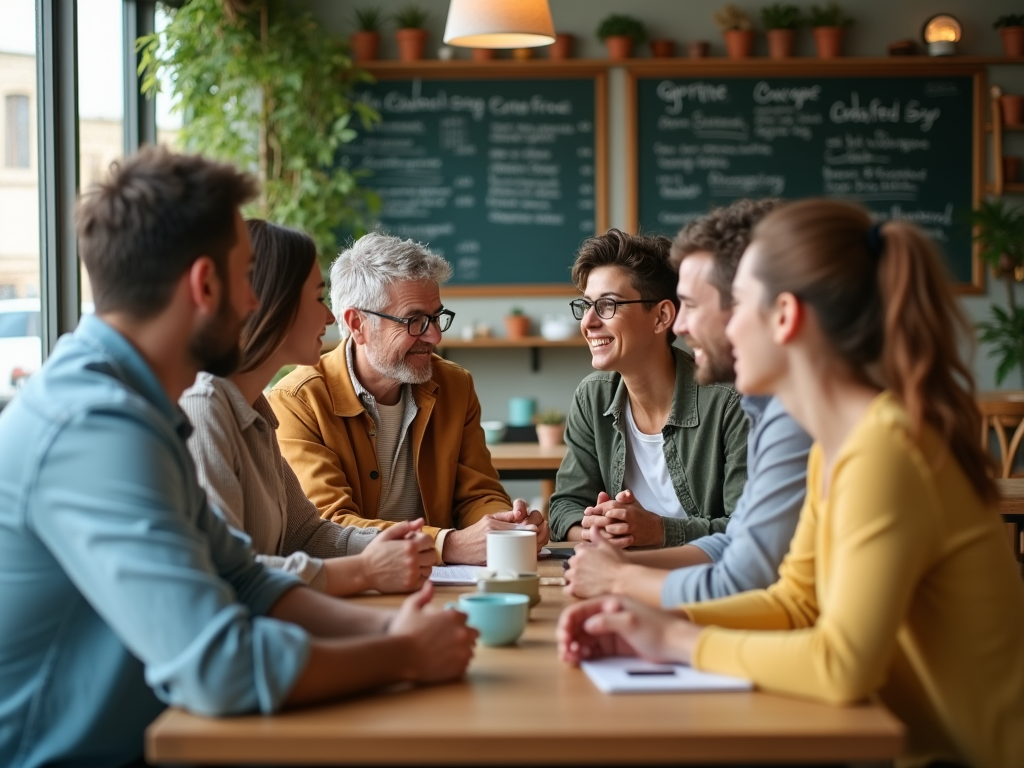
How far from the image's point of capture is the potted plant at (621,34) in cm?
607

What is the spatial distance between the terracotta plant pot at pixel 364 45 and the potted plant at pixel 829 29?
2250 millimetres

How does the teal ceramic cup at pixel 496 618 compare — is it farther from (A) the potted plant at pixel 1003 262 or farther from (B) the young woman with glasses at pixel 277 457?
(A) the potted plant at pixel 1003 262

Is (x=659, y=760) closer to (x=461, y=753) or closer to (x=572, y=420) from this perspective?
(x=461, y=753)

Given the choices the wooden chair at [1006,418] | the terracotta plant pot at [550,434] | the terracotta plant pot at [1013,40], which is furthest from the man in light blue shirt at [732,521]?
the terracotta plant pot at [1013,40]

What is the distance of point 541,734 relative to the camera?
118 cm

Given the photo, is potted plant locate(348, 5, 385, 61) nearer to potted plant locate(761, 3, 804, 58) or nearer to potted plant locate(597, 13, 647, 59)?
potted plant locate(597, 13, 647, 59)

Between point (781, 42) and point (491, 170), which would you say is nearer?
point (781, 42)

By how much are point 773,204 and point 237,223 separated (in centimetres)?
113

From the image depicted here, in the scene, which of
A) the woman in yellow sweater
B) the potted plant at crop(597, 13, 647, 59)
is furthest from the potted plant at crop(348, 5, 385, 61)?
the woman in yellow sweater

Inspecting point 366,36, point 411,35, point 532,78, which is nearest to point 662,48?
point 532,78

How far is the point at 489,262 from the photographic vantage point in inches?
248

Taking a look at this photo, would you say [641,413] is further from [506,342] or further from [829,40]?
[829,40]

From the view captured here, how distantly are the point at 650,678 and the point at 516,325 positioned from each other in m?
4.80

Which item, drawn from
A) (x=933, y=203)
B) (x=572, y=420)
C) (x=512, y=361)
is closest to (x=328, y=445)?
(x=572, y=420)
